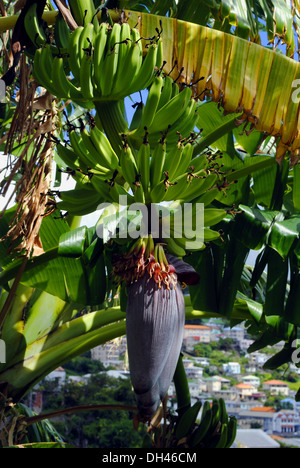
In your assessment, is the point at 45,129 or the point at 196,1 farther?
the point at 196,1

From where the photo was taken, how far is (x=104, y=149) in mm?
1089

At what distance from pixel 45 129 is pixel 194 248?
1.47 feet

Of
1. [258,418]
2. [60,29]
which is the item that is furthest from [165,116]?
[258,418]

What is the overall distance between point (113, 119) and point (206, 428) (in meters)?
1.03

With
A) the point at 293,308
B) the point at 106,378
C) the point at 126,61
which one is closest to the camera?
the point at 126,61

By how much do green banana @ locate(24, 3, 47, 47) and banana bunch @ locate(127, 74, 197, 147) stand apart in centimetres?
26

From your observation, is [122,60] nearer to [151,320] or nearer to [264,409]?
[151,320]

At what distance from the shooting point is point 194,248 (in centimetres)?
112

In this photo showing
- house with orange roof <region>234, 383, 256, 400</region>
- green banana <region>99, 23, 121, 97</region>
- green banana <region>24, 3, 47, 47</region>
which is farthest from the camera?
house with orange roof <region>234, 383, 256, 400</region>

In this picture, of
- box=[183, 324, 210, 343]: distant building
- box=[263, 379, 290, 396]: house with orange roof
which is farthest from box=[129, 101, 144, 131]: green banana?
box=[183, 324, 210, 343]: distant building

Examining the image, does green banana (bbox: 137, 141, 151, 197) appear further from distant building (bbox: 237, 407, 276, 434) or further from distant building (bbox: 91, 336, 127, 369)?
distant building (bbox: 237, 407, 276, 434)

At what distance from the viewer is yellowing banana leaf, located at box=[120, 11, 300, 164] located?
44.8 inches
